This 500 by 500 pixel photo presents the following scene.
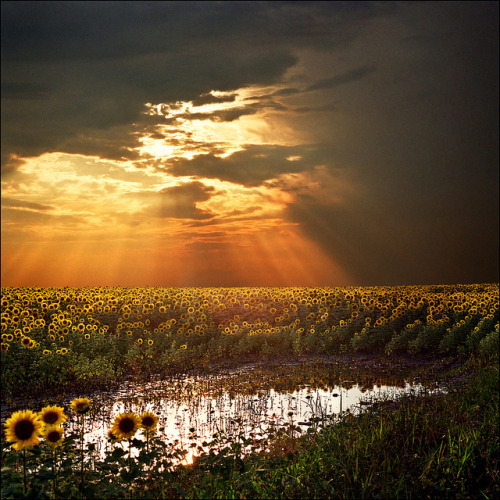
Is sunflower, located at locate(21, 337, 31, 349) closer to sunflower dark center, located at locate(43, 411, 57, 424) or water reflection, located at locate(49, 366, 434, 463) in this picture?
water reflection, located at locate(49, 366, 434, 463)

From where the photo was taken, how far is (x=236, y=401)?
29.3ft

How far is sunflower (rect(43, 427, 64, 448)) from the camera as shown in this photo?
4.05m

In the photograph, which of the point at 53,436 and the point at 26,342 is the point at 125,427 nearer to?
the point at 53,436

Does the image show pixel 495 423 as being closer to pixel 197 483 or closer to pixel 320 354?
pixel 197 483

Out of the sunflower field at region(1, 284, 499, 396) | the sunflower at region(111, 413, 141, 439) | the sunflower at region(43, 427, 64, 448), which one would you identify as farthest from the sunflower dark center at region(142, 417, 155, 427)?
the sunflower field at region(1, 284, 499, 396)

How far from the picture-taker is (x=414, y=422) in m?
6.41

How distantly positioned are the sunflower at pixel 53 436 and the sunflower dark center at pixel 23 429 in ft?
0.61

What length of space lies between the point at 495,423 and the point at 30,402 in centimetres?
770

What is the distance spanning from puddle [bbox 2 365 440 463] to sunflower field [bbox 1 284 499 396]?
4.36ft

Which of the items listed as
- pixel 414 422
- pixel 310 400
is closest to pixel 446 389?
pixel 310 400

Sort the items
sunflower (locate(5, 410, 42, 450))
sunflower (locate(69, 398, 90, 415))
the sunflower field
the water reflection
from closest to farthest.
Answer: sunflower (locate(5, 410, 42, 450)) < sunflower (locate(69, 398, 90, 415)) < the water reflection < the sunflower field

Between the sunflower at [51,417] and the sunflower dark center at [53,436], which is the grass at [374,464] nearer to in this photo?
the sunflower dark center at [53,436]

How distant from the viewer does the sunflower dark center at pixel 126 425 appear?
425cm

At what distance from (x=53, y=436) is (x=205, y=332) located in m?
10.3
